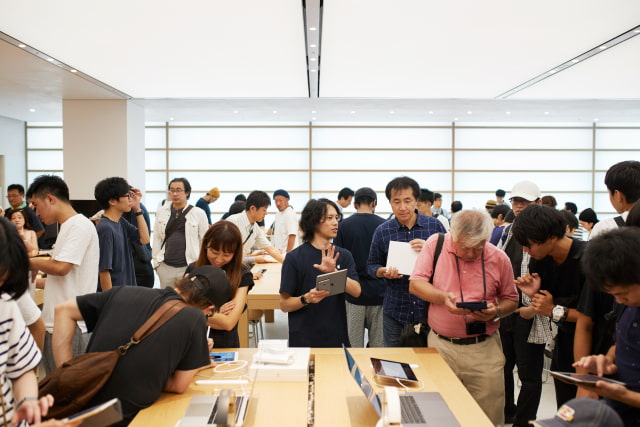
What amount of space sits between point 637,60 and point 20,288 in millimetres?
7314

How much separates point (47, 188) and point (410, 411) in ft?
7.80

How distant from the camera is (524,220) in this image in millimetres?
2283

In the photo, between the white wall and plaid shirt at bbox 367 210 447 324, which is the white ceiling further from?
plaid shirt at bbox 367 210 447 324

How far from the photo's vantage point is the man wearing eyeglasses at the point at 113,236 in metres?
3.16

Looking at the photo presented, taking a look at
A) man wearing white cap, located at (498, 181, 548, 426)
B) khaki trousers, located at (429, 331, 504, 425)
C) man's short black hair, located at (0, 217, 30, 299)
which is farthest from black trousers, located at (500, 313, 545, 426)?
man's short black hair, located at (0, 217, 30, 299)

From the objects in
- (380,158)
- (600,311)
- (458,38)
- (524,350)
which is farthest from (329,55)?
(380,158)

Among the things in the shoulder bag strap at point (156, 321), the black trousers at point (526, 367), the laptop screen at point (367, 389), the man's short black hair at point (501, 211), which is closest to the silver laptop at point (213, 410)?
the shoulder bag strap at point (156, 321)

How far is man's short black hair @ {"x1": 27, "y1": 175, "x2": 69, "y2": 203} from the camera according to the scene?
274 centimetres

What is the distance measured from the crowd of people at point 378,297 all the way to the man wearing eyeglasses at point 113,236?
11mm

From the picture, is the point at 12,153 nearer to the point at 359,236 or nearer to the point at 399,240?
the point at 359,236

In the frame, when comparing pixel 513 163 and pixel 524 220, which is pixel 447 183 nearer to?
pixel 513 163

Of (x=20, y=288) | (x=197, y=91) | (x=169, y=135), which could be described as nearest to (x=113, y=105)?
(x=197, y=91)

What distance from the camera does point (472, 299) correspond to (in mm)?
2418

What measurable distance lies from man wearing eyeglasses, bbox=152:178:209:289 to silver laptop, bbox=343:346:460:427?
345 centimetres
